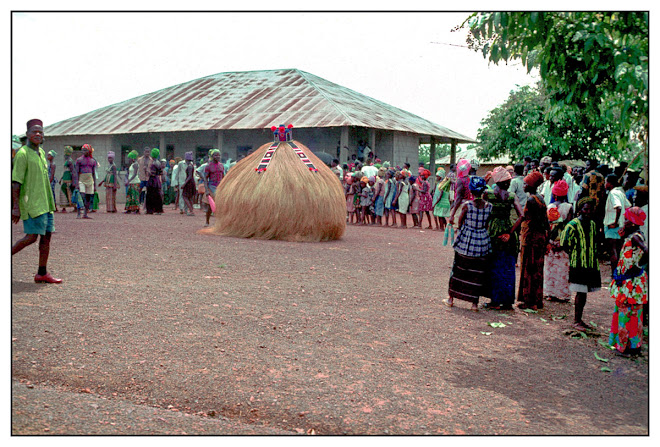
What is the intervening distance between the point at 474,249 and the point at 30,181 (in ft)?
14.7

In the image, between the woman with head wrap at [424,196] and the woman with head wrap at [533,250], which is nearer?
the woman with head wrap at [533,250]

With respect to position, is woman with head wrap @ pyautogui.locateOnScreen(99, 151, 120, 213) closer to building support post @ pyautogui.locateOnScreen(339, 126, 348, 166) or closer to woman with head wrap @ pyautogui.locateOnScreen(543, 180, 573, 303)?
building support post @ pyautogui.locateOnScreen(339, 126, 348, 166)

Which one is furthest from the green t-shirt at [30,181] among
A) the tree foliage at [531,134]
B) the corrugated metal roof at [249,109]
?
the tree foliage at [531,134]

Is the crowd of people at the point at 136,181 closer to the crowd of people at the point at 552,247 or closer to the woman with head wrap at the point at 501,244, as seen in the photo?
the crowd of people at the point at 552,247

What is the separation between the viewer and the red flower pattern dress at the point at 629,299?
473 centimetres

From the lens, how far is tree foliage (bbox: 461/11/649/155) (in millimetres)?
3881

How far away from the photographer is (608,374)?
4449 millimetres

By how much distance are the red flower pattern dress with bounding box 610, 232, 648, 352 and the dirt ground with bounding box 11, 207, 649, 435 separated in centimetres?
17

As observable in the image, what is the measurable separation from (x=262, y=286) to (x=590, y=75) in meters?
3.95

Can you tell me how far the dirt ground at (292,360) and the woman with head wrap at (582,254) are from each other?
1.29 ft

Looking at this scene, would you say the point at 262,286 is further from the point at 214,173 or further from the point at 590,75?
the point at 214,173

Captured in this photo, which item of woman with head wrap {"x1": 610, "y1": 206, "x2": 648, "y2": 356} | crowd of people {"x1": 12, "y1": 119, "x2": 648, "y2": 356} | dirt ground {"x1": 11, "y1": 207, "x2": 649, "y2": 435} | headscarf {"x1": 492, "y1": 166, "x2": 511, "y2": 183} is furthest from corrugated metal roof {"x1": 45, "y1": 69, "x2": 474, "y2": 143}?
woman with head wrap {"x1": 610, "y1": 206, "x2": 648, "y2": 356}

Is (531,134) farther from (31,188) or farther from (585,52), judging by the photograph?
(31,188)

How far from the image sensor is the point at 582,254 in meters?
5.48
